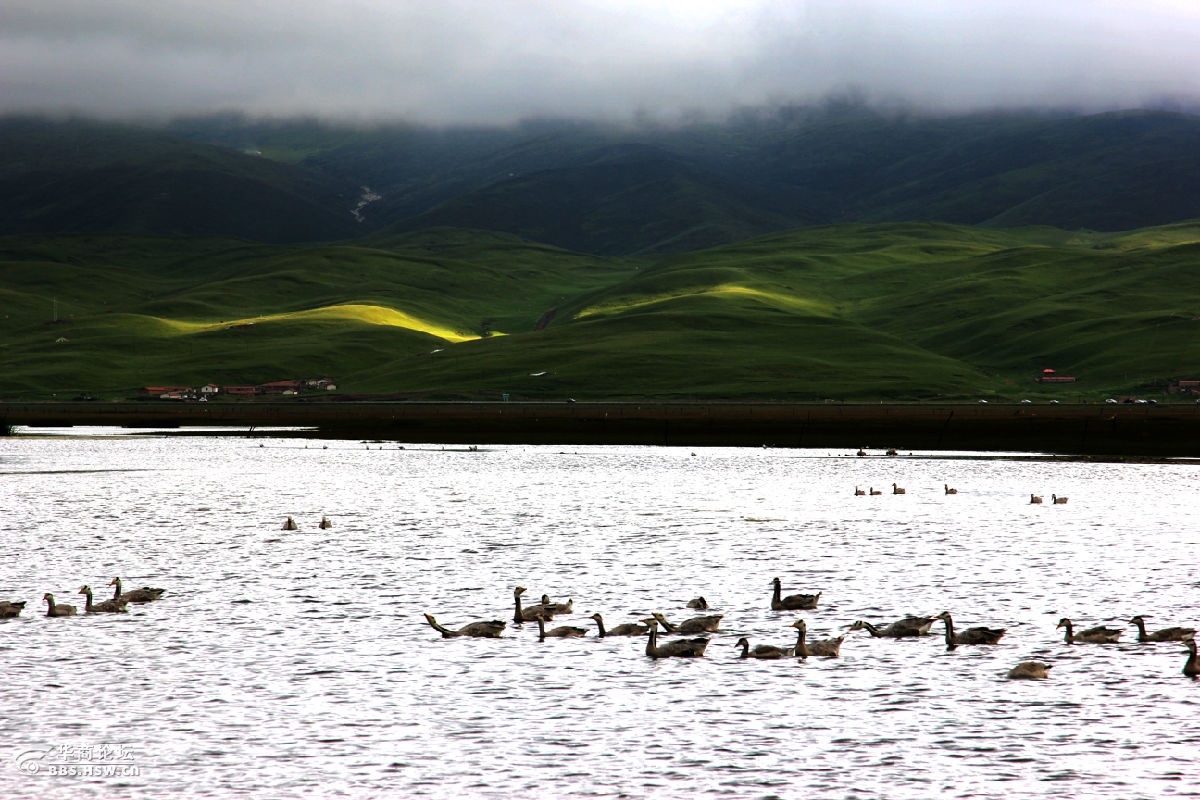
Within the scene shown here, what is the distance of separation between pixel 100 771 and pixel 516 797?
6.32 metres

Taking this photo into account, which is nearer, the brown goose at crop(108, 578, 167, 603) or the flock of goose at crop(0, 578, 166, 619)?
the flock of goose at crop(0, 578, 166, 619)

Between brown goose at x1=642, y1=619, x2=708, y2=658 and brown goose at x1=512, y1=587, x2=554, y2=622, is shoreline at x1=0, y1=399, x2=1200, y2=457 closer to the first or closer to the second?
brown goose at x1=512, y1=587, x2=554, y2=622

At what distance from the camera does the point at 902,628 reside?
94.6 feet

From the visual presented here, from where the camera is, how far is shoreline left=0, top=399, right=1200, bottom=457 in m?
101

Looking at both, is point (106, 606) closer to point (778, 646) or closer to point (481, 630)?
point (481, 630)

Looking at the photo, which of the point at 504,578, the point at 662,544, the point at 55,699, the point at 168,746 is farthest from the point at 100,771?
the point at 662,544

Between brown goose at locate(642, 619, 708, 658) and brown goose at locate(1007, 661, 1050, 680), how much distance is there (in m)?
6.20

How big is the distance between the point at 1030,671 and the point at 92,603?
22.0 metres

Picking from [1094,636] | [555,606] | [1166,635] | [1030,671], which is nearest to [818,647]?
[1030,671]

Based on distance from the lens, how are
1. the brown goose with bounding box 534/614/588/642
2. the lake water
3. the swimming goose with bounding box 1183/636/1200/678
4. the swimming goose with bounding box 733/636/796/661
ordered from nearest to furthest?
the lake water < the swimming goose with bounding box 1183/636/1200/678 < the swimming goose with bounding box 733/636/796/661 < the brown goose with bounding box 534/614/588/642

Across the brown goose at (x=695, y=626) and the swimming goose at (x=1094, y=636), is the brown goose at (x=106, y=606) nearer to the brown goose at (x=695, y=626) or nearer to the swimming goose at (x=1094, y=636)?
the brown goose at (x=695, y=626)

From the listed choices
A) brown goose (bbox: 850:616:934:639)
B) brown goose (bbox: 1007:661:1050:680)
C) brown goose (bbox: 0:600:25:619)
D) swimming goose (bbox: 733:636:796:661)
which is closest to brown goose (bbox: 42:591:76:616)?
brown goose (bbox: 0:600:25:619)

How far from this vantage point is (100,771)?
1906 centimetres

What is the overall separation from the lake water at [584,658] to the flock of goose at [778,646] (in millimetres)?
311
